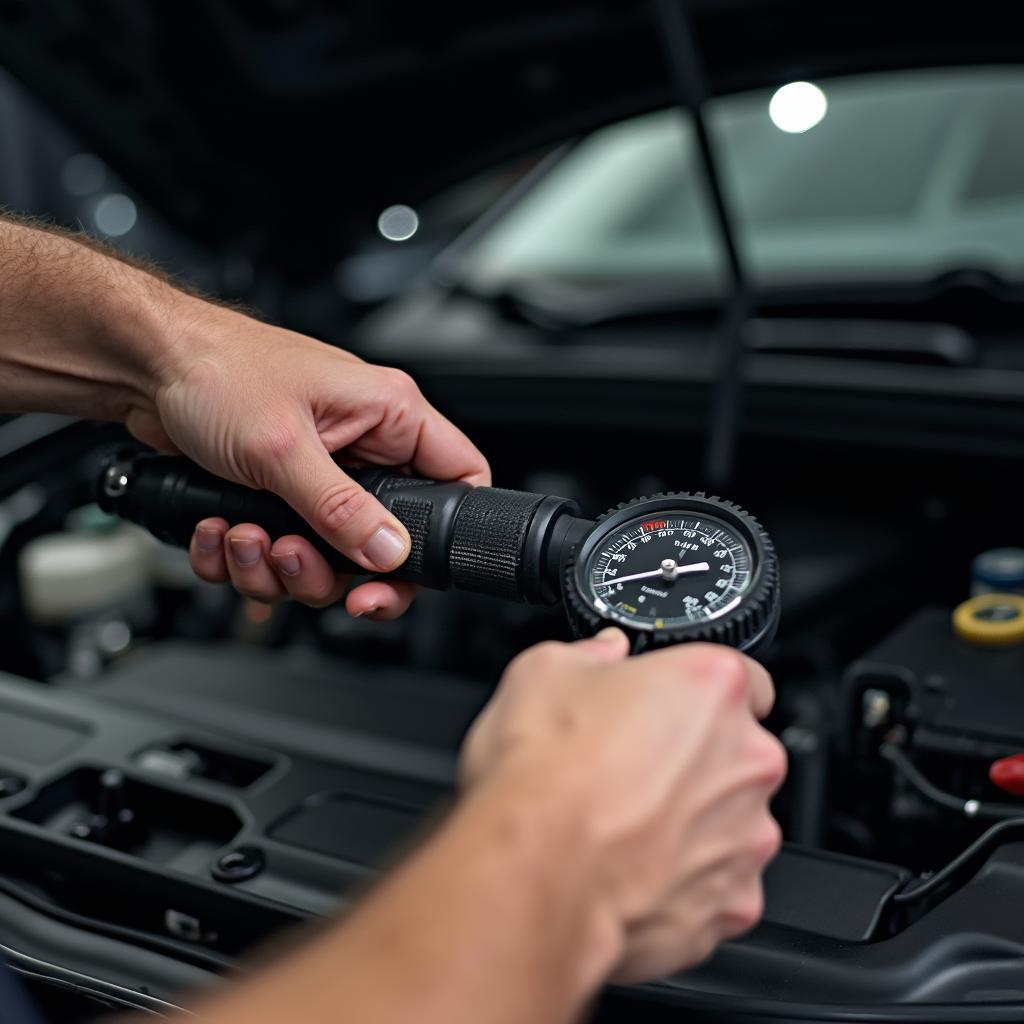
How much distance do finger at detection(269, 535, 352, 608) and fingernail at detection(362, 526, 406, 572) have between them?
0.08 meters

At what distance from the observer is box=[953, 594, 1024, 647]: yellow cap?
101cm

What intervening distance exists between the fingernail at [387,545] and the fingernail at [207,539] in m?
0.16

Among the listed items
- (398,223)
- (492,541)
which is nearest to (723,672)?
(492,541)

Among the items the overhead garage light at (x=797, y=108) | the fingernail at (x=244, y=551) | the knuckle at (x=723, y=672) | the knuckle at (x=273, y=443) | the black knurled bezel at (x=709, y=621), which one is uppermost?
the overhead garage light at (x=797, y=108)

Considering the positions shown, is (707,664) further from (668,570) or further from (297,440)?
(297,440)

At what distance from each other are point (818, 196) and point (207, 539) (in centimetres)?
102

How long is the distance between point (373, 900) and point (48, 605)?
3.88 ft

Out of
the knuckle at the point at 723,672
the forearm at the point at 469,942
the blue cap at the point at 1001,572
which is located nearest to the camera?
the forearm at the point at 469,942

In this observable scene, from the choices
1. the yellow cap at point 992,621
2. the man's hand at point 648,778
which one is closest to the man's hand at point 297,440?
the man's hand at point 648,778

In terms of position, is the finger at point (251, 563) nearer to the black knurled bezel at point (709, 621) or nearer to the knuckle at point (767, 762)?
the black knurled bezel at point (709, 621)

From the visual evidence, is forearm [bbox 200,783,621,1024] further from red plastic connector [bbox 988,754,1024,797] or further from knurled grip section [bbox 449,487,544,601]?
red plastic connector [bbox 988,754,1024,797]

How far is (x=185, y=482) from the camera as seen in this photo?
3.13 ft

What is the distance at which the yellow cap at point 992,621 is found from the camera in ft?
3.32

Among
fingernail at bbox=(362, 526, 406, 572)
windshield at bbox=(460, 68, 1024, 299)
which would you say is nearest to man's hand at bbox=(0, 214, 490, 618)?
fingernail at bbox=(362, 526, 406, 572)
